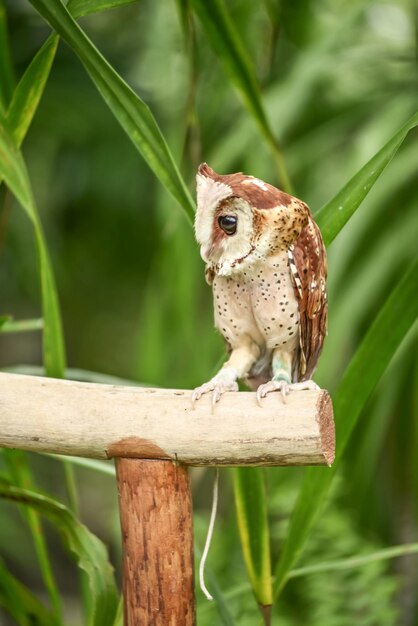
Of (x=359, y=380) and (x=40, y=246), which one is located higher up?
(x=40, y=246)

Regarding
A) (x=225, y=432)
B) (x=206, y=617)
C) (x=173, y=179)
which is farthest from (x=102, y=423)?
(x=206, y=617)

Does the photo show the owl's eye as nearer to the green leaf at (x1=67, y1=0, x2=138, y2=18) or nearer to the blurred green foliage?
the blurred green foliage

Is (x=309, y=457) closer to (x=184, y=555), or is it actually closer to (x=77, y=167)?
(x=184, y=555)

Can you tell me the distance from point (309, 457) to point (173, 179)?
0.90 feet

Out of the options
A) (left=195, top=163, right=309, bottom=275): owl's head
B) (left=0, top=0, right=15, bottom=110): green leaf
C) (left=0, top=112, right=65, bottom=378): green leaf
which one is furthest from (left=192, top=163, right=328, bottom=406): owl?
(left=0, top=0, right=15, bottom=110): green leaf

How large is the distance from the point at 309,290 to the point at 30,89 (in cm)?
33

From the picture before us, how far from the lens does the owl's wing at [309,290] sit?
72 centimetres

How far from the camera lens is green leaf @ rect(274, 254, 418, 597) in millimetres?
819

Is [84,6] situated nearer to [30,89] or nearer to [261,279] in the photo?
[30,89]

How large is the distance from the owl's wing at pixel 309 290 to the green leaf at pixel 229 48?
7.4 inches

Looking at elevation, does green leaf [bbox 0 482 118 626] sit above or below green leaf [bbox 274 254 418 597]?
below

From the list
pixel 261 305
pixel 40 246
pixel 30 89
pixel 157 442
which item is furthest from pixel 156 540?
pixel 30 89

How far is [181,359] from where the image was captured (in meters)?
1.51

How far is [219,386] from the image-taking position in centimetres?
72
